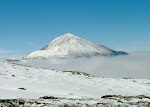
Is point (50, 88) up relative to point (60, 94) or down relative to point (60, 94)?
up

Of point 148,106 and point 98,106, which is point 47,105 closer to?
point 98,106

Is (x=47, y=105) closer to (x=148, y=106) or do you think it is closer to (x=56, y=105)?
(x=56, y=105)

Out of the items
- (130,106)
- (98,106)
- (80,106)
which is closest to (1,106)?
(80,106)

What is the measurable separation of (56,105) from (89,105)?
288cm

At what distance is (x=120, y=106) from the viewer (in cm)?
1759

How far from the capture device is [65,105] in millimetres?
16406

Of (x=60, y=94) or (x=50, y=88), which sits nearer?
(x=60, y=94)

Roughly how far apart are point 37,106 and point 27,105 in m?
0.74

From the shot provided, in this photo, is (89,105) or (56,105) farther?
(89,105)

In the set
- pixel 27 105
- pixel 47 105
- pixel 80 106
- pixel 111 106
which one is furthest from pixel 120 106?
pixel 27 105

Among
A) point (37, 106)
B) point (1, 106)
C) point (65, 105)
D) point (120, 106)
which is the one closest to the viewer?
point (1, 106)

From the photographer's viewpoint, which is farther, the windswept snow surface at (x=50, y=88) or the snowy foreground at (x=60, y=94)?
the windswept snow surface at (x=50, y=88)

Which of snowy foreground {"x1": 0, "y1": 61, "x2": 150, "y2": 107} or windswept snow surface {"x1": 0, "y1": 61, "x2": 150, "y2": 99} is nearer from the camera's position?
snowy foreground {"x1": 0, "y1": 61, "x2": 150, "y2": 107}

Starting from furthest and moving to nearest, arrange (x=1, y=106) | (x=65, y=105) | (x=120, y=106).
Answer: (x=120, y=106)
(x=65, y=105)
(x=1, y=106)
